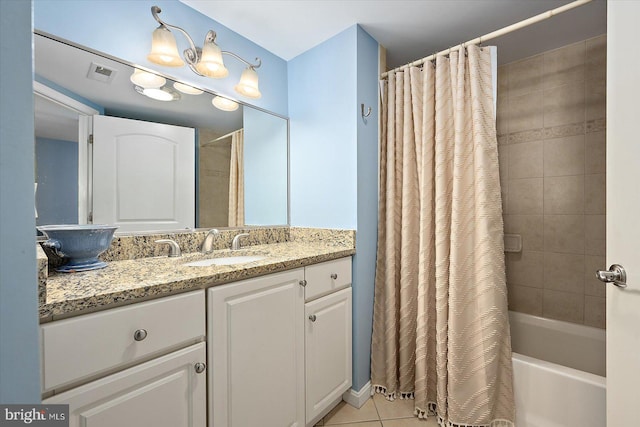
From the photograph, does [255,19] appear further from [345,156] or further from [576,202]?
[576,202]

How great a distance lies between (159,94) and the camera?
4.57 ft

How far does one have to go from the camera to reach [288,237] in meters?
1.98

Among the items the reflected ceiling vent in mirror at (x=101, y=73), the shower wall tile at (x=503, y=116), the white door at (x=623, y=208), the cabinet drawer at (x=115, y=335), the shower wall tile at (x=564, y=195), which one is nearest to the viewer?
the cabinet drawer at (x=115, y=335)

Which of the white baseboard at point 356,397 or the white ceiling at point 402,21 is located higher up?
the white ceiling at point 402,21

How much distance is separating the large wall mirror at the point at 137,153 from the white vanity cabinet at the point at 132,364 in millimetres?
661

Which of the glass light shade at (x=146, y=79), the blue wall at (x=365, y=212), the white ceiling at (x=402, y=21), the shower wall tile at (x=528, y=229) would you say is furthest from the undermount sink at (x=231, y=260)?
the shower wall tile at (x=528, y=229)

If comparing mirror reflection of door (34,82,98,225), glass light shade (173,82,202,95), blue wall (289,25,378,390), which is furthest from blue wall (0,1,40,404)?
blue wall (289,25,378,390)

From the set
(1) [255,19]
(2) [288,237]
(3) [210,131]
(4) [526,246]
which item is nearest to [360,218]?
(2) [288,237]

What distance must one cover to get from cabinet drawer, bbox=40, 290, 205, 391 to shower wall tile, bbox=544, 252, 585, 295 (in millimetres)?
2356

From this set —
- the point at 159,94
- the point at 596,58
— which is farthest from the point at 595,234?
the point at 159,94

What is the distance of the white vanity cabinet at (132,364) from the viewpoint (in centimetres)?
66

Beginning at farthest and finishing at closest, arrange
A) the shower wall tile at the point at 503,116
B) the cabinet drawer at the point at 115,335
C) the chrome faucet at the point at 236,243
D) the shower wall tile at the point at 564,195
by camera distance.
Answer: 1. the shower wall tile at the point at 503,116
2. the shower wall tile at the point at 564,195
3. the chrome faucet at the point at 236,243
4. the cabinet drawer at the point at 115,335

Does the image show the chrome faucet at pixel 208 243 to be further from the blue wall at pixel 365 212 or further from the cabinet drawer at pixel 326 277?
the blue wall at pixel 365 212

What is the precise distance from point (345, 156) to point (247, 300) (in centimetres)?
103
